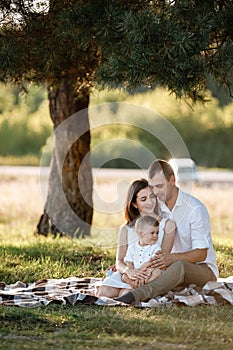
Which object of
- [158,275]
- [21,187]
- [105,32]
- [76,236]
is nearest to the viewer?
[158,275]

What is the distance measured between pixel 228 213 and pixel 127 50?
7287 mm

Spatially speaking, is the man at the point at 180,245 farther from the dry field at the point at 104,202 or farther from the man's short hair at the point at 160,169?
the dry field at the point at 104,202

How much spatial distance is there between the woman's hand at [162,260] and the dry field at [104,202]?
4966 millimetres

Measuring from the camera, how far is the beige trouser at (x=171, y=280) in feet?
15.0

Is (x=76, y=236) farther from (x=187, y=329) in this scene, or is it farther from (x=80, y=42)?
(x=187, y=329)

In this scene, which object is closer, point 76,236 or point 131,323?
point 131,323

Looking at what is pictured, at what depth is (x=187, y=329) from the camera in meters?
3.81

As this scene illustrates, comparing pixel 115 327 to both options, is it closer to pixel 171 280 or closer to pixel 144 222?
pixel 171 280

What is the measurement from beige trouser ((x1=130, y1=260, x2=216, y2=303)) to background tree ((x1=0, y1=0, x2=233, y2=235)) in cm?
110

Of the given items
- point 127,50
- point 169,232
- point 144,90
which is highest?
point 144,90

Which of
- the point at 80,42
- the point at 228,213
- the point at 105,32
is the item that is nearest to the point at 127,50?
the point at 105,32

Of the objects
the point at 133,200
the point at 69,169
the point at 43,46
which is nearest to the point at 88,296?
the point at 133,200

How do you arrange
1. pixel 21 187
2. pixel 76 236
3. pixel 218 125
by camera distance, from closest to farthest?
pixel 76 236
pixel 21 187
pixel 218 125

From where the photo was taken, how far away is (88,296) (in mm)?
4625
